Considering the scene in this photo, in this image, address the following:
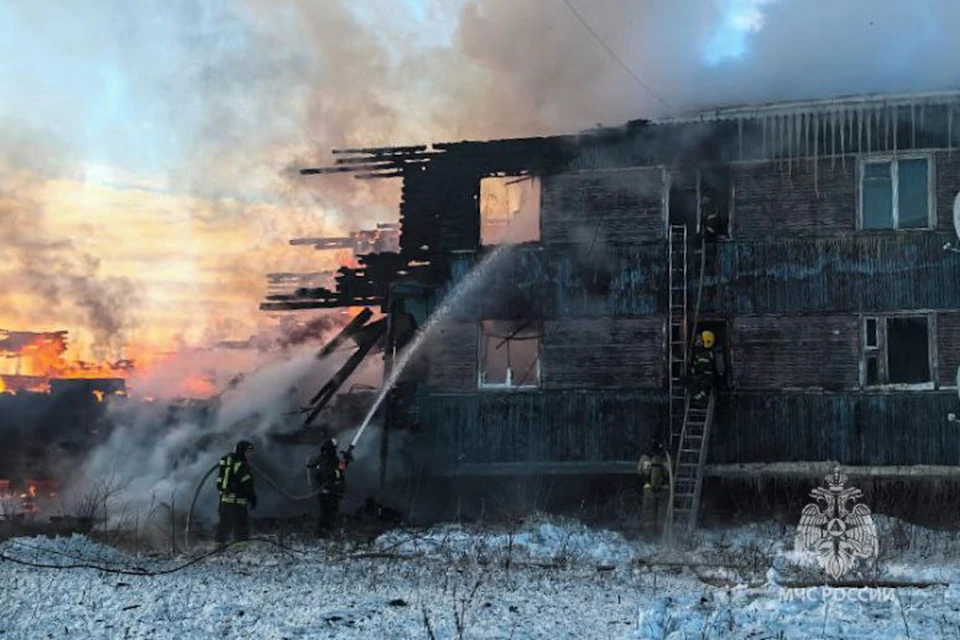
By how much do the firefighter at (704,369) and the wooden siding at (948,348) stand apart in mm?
3360

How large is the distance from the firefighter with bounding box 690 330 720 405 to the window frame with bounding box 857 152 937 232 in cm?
306

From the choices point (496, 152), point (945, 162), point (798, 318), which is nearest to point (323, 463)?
point (496, 152)

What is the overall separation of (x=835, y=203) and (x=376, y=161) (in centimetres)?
796

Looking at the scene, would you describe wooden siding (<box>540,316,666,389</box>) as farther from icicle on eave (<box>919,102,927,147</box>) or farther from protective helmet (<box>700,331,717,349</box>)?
icicle on eave (<box>919,102,927,147</box>)

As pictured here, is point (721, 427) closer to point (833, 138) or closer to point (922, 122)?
point (833, 138)

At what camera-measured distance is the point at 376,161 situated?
18234mm

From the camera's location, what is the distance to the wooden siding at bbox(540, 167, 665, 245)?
16.9m

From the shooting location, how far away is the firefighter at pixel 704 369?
51.4 feet

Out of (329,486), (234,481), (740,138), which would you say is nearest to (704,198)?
(740,138)

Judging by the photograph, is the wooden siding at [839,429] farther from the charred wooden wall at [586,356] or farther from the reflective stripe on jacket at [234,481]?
the reflective stripe on jacket at [234,481]

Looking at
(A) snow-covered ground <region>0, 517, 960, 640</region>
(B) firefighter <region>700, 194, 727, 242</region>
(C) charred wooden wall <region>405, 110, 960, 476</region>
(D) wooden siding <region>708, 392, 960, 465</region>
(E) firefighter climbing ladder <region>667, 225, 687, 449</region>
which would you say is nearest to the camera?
(A) snow-covered ground <region>0, 517, 960, 640</region>

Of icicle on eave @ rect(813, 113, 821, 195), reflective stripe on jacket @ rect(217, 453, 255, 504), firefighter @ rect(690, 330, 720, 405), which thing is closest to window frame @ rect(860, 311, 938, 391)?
icicle on eave @ rect(813, 113, 821, 195)

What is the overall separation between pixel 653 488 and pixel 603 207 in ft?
16.7

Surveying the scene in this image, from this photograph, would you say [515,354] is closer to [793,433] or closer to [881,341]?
[793,433]
